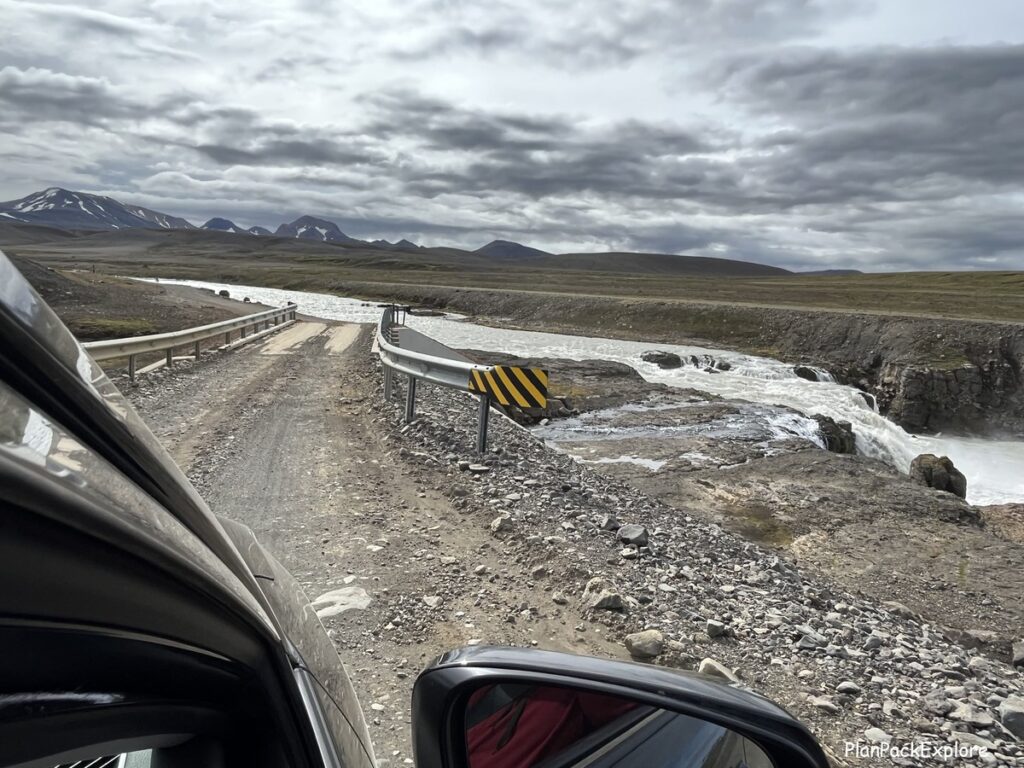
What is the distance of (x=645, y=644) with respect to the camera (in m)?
4.04

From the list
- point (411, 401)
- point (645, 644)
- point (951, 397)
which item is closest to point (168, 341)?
point (411, 401)

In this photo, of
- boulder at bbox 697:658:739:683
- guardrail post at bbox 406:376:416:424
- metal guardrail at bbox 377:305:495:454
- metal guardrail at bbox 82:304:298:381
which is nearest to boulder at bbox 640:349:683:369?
metal guardrail at bbox 82:304:298:381

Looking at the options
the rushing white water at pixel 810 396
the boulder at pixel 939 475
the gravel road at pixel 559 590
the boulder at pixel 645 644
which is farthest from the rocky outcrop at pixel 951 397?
the boulder at pixel 645 644

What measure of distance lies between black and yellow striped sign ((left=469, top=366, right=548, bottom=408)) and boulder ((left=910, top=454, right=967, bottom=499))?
36.5 ft

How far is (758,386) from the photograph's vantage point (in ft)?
86.5

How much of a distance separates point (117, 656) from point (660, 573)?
4.70 metres

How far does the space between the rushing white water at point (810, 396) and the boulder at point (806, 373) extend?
0.34 metres

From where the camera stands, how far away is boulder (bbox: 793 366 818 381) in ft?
97.7

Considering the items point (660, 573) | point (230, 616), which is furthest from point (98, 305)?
point (230, 616)

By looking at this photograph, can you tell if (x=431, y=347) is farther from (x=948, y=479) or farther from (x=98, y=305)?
(x=98, y=305)

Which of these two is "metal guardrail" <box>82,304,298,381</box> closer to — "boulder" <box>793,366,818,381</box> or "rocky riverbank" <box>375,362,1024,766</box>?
"rocky riverbank" <box>375,362,1024,766</box>

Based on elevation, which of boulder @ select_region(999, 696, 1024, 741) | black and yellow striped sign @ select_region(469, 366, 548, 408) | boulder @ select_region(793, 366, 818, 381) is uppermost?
black and yellow striped sign @ select_region(469, 366, 548, 408)

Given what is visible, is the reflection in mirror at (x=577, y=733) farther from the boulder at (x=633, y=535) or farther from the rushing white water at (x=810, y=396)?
the rushing white water at (x=810, y=396)

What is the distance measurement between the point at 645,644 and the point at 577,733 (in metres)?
2.67
